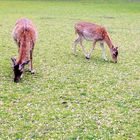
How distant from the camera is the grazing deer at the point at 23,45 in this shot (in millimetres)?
13906

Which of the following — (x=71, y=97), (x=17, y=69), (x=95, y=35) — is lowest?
(x=71, y=97)

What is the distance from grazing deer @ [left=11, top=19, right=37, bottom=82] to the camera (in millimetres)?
13906

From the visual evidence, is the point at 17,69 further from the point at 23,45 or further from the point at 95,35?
the point at 95,35

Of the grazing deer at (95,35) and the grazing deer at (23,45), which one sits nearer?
the grazing deer at (23,45)

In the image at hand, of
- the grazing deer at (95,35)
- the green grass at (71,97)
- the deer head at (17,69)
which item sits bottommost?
the green grass at (71,97)

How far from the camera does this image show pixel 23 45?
14.5 m

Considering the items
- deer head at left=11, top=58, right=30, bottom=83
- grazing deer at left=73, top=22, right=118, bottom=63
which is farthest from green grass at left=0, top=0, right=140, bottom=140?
grazing deer at left=73, top=22, right=118, bottom=63

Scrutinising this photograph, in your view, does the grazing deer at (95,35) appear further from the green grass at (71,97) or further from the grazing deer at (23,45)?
the grazing deer at (23,45)

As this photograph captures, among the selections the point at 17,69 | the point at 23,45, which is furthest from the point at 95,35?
the point at 17,69

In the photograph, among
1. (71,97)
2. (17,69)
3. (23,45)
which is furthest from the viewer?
(23,45)

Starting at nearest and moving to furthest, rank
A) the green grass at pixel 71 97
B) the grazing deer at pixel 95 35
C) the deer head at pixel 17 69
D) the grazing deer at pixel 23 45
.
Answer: the green grass at pixel 71 97 < the deer head at pixel 17 69 < the grazing deer at pixel 23 45 < the grazing deer at pixel 95 35

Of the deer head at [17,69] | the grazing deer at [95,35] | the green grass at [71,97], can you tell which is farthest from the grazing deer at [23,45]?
the grazing deer at [95,35]

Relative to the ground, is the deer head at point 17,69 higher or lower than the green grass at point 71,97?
higher

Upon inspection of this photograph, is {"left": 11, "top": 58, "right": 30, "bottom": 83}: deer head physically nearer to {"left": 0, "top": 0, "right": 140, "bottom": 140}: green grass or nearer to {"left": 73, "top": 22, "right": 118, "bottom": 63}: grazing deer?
{"left": 0, "top": 0, "right": 140, "bottom": 140}: green grass
